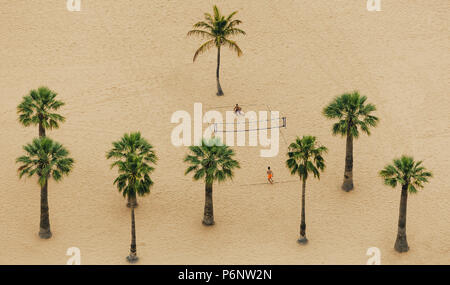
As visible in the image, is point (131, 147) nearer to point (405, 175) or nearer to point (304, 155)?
point (304, 155)

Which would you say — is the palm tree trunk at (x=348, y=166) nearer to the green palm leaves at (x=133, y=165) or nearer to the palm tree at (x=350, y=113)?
the palm tree at (x=350, y=113)

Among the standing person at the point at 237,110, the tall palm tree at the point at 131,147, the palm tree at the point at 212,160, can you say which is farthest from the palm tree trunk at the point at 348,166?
the tall palm tree at the point at 131,147

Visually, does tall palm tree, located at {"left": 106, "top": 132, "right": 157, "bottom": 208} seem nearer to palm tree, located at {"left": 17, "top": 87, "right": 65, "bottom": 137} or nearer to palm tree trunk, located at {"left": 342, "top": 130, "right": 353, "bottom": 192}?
palm tree, located at {"left": 17, "top": 87, "right": 65, "bottom": 137}

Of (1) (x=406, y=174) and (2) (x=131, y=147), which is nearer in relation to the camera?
(2) (x=131, y=147)

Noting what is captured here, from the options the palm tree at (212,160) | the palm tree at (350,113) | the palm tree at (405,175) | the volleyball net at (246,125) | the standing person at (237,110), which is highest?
the standing person at (237,110)

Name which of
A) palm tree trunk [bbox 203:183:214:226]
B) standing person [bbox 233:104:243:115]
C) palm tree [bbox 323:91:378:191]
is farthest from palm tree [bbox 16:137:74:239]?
standing person [bbox 233:104:243:115]

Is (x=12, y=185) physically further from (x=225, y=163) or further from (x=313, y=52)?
(x=313, y=52)

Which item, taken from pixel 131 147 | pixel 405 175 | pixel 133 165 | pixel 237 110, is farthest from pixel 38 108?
pixel 405 175
